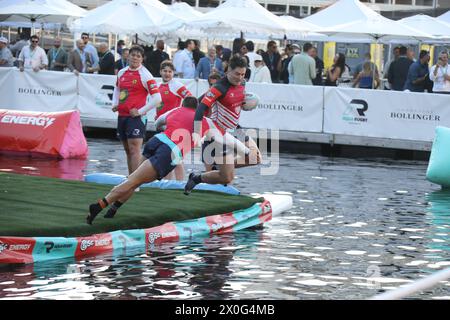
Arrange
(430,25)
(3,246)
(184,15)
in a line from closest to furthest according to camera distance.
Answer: (3,246) < (430,25) < (184,15)

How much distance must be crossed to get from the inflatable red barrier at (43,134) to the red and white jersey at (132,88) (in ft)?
16.3

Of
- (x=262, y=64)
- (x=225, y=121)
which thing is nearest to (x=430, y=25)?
(x=262, y=64)

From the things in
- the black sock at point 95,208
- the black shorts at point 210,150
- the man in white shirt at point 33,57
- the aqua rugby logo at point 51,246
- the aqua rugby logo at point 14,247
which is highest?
the man in white shirt at point 33,57

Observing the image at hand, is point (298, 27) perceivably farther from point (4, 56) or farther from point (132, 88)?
point (132, 88)

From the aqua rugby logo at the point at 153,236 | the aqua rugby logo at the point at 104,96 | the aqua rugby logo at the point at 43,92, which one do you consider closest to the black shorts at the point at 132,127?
the aqua rugby logo at the point at 153,236

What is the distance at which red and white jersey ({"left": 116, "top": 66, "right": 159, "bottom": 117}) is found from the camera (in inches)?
597

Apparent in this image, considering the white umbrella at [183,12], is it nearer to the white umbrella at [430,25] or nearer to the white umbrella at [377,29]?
the white umbrella at [377,29]

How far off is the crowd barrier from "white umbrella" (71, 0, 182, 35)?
3004mm

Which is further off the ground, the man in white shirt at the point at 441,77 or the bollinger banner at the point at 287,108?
the man in white shirt at the point at 441,77

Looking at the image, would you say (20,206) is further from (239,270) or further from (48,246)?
(239,270)

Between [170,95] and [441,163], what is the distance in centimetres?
460

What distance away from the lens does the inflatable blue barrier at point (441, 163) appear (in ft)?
57.8

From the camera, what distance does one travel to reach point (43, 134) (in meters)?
20.2
